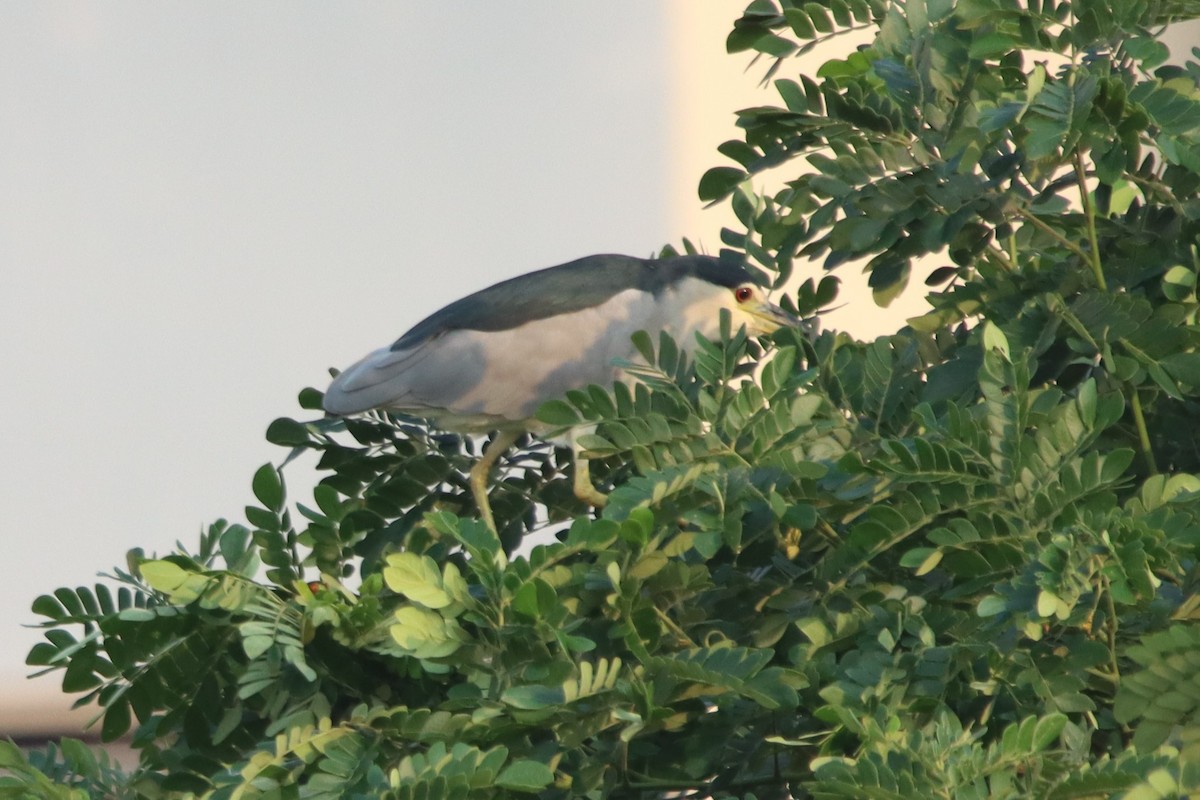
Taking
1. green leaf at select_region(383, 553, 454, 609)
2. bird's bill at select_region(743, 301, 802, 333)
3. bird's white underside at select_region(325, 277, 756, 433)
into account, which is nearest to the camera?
green leaf at select_region(383, 553, 454, 609)

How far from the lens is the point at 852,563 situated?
1324mm

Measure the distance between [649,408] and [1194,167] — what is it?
53 cm

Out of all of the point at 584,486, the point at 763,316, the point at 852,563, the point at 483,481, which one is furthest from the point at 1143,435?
the point at 763,316

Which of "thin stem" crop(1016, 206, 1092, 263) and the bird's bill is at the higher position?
"thin stem" crop(1016, 206, 1092, 263)

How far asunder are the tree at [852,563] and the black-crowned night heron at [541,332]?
1.08 m

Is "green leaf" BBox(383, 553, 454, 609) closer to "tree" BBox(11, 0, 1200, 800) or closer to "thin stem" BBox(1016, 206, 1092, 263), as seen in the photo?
"tree" BBox(11, 0, 1200, 800)

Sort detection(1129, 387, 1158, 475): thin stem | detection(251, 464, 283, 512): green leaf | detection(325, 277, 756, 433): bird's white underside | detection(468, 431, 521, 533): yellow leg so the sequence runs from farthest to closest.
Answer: detection(325, 277, 756, 433): bird's white underside → detection(468, 431, 521, 533): yellow leg → detection(251, 464, 283, 512): green leaf → detection(1129, 387, 1158, 475): thin stem

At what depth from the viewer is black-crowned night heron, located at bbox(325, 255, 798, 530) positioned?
276 centimetres

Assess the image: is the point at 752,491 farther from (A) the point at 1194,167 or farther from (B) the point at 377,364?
(B) the point at 377,364

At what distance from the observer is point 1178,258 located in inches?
56.7

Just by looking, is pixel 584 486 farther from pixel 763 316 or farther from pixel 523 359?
pixel 763 316

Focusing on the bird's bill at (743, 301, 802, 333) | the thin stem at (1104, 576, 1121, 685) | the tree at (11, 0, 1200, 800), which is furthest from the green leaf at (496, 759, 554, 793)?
the bird's bill at (743, 301, 802, 333)

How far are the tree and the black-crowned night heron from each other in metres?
1.08

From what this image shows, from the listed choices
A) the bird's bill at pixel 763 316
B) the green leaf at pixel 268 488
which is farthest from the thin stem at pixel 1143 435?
the bird's bill at pixel 763 316
